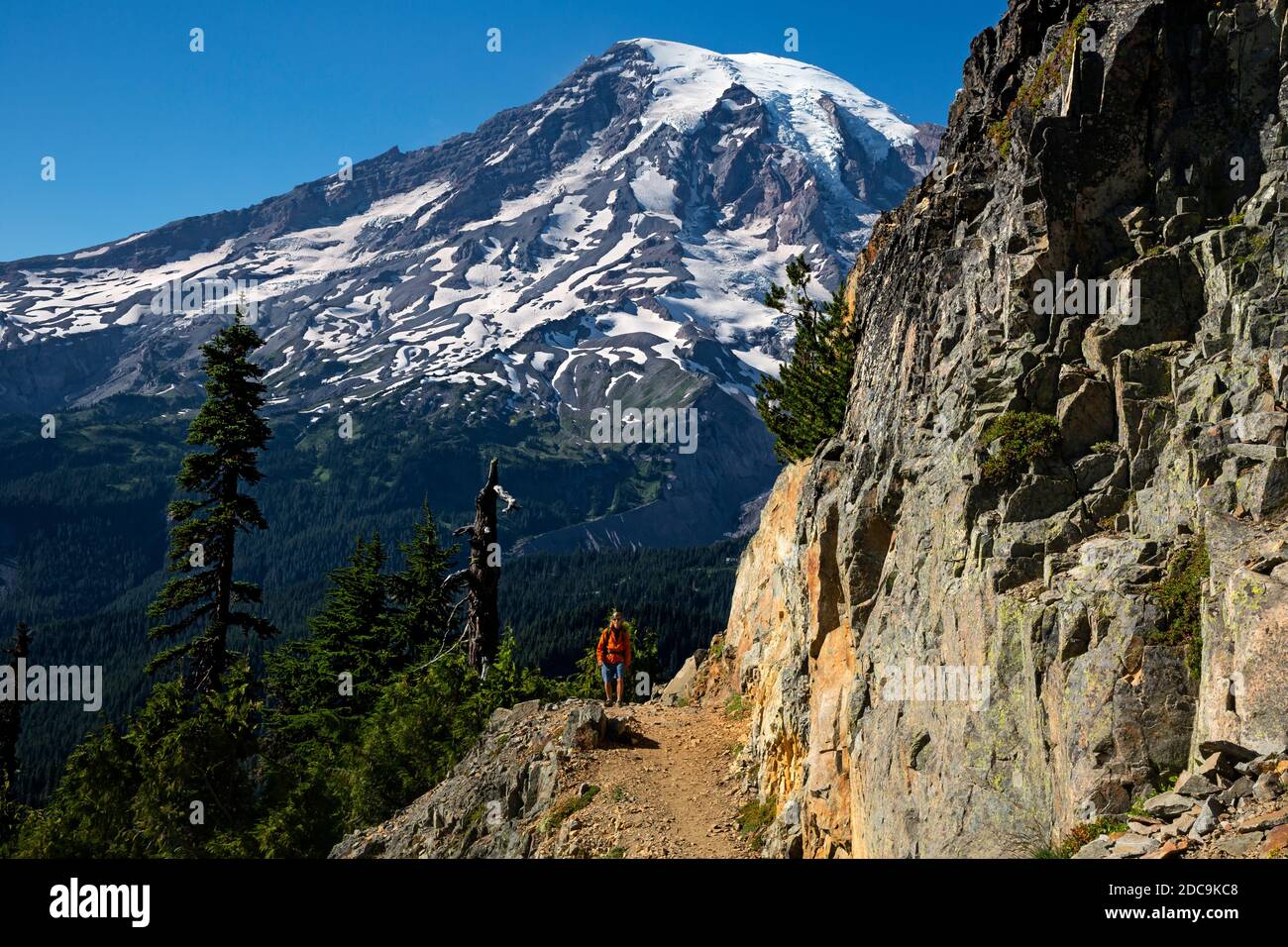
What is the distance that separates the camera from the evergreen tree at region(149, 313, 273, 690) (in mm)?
34062

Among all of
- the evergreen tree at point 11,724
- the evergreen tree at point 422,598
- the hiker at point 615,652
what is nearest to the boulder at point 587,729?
the hiker at point 615,652

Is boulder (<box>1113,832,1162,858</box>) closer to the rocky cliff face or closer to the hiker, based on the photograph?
the rocky cliff face

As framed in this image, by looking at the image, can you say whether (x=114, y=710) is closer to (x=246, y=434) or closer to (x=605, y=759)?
(x=246, y=434)

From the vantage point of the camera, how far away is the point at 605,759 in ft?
79.2

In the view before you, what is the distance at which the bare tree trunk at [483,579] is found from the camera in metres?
32.9

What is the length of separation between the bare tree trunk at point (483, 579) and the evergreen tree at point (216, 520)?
748 centimetres

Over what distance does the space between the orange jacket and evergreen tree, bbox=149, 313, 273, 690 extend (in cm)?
1314

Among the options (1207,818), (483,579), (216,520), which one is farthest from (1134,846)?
(216,520)

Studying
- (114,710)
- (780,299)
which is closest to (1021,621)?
(780,299)

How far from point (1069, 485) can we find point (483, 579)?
72.3 ft

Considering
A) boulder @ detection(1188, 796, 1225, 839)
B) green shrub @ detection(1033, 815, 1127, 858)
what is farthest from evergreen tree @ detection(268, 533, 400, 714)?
boulder @ detection(1188, 796, 1225, 839)

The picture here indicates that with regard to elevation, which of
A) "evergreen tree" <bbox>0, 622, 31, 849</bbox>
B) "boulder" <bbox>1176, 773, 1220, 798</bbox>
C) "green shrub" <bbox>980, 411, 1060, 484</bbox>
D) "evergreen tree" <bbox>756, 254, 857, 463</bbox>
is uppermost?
"evergreen tree" <bbox>756, 254, 857, 463</bbox>
